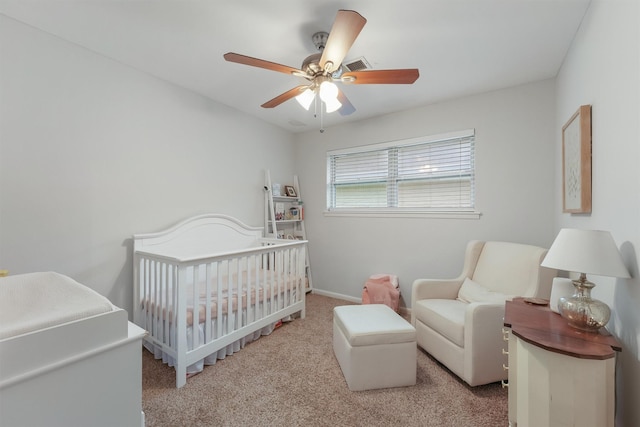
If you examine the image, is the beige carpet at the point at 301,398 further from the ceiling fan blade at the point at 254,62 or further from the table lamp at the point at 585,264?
the ceiling fan blade at the point at 254,62

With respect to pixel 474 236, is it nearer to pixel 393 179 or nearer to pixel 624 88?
pixel 393 179

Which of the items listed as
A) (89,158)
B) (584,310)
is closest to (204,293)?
(89,158)

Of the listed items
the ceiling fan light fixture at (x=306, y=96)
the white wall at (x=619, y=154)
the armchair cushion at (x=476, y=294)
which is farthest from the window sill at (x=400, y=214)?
the ceiling fan light fixture at (x=306, y=96)

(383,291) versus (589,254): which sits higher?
(589,254)

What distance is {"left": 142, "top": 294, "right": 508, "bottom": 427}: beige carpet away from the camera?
1.49 metres

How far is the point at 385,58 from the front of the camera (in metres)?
2.06

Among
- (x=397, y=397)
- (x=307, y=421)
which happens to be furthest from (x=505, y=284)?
(x=307, y=421)

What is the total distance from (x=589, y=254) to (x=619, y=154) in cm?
49

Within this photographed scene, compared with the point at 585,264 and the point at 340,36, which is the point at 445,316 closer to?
the point at 585,264

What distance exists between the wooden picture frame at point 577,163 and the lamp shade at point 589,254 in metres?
0.58

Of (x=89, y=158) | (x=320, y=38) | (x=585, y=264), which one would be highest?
(x=320, y=38)

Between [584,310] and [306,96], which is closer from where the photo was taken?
[584,310]

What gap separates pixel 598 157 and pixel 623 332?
86cm

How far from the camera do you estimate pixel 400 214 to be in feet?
10.3
